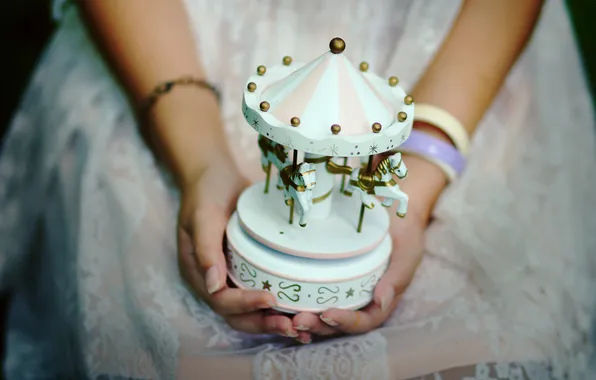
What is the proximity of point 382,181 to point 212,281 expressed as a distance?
196 millimetres

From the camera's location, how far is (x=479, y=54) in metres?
0.88

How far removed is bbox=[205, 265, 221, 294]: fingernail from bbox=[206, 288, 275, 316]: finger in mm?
12

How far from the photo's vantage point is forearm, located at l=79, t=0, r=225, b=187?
0.85m

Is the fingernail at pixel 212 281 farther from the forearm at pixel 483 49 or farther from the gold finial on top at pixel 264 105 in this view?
the forearm at pixel 483 49

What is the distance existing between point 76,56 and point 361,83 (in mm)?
544

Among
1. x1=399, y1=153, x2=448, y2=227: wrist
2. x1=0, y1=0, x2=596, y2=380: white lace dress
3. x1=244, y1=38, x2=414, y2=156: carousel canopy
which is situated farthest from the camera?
x1=399, y1=153, x2=448, y2=227: wrist

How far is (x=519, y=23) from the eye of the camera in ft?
2.89

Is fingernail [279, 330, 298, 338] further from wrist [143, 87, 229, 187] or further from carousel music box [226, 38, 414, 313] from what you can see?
wrist [143, 87, 229, 187]

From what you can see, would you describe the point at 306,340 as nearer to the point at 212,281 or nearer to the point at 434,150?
the point at 212,281

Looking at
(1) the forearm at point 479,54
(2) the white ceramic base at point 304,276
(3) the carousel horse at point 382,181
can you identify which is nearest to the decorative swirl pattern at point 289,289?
(2) the white ceramic base at point 304,276

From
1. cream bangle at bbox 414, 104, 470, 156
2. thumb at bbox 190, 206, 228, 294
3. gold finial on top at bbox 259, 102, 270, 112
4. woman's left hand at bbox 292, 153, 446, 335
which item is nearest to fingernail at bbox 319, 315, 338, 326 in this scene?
woman's left hand at bbox 292, 153, 446, 335

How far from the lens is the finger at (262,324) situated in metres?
0.64

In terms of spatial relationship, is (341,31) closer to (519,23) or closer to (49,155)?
(519,23)

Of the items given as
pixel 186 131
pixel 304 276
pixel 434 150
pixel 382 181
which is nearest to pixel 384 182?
pixel 382 181
